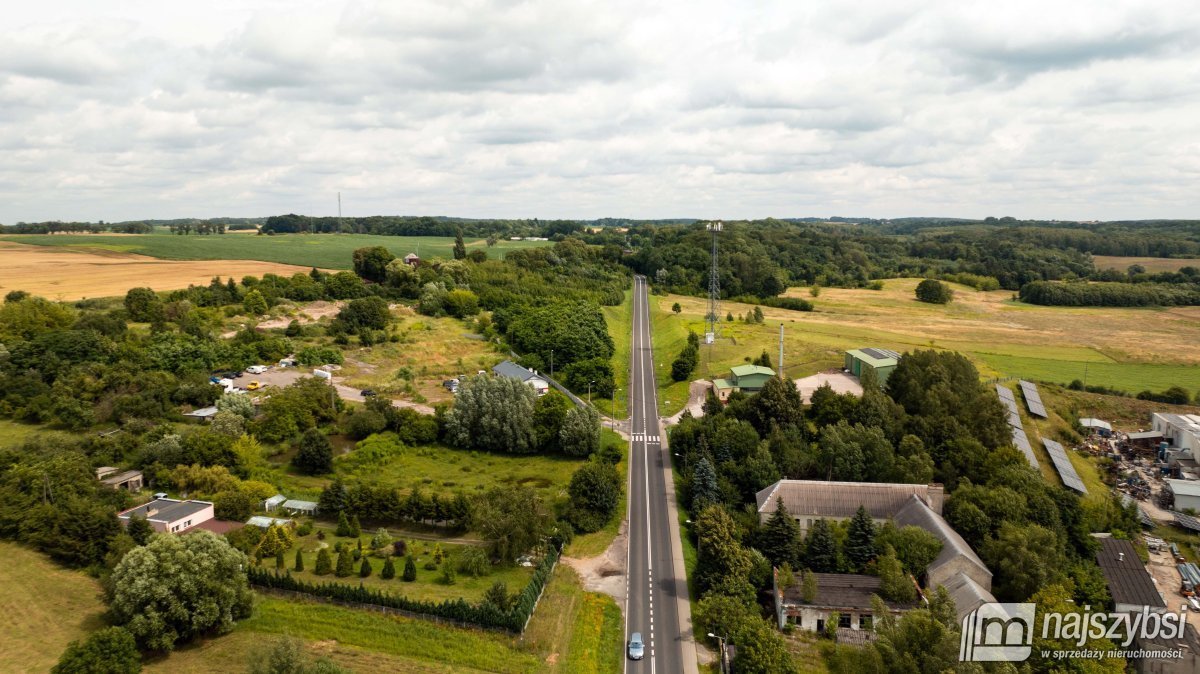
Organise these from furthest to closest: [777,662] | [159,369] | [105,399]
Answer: [159,369] → [105,399] → [777,662]

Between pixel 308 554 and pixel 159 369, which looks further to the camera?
pixel 159 369

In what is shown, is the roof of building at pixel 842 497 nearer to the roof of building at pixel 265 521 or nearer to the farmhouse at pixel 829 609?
the farmhouse at pixel 829 609

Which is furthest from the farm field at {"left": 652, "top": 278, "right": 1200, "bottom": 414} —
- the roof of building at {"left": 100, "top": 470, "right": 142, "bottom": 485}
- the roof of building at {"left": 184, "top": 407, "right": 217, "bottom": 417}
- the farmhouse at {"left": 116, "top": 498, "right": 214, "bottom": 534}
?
the roof of building at {"left": 100, "top": 470, "right": 142, "bottom": 485}

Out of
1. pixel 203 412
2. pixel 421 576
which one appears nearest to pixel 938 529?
pixel 421 576

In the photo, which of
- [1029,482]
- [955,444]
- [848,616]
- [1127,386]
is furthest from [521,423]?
[1127,386]

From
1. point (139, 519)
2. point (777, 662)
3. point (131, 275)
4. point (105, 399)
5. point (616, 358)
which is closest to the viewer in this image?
point (777, 662)

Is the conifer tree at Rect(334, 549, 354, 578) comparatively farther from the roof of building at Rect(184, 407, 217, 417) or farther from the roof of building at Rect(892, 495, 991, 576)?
the roof of building at Rect(892, 495, 991, 576)

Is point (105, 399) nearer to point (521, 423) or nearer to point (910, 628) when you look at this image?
point (521, 423)
